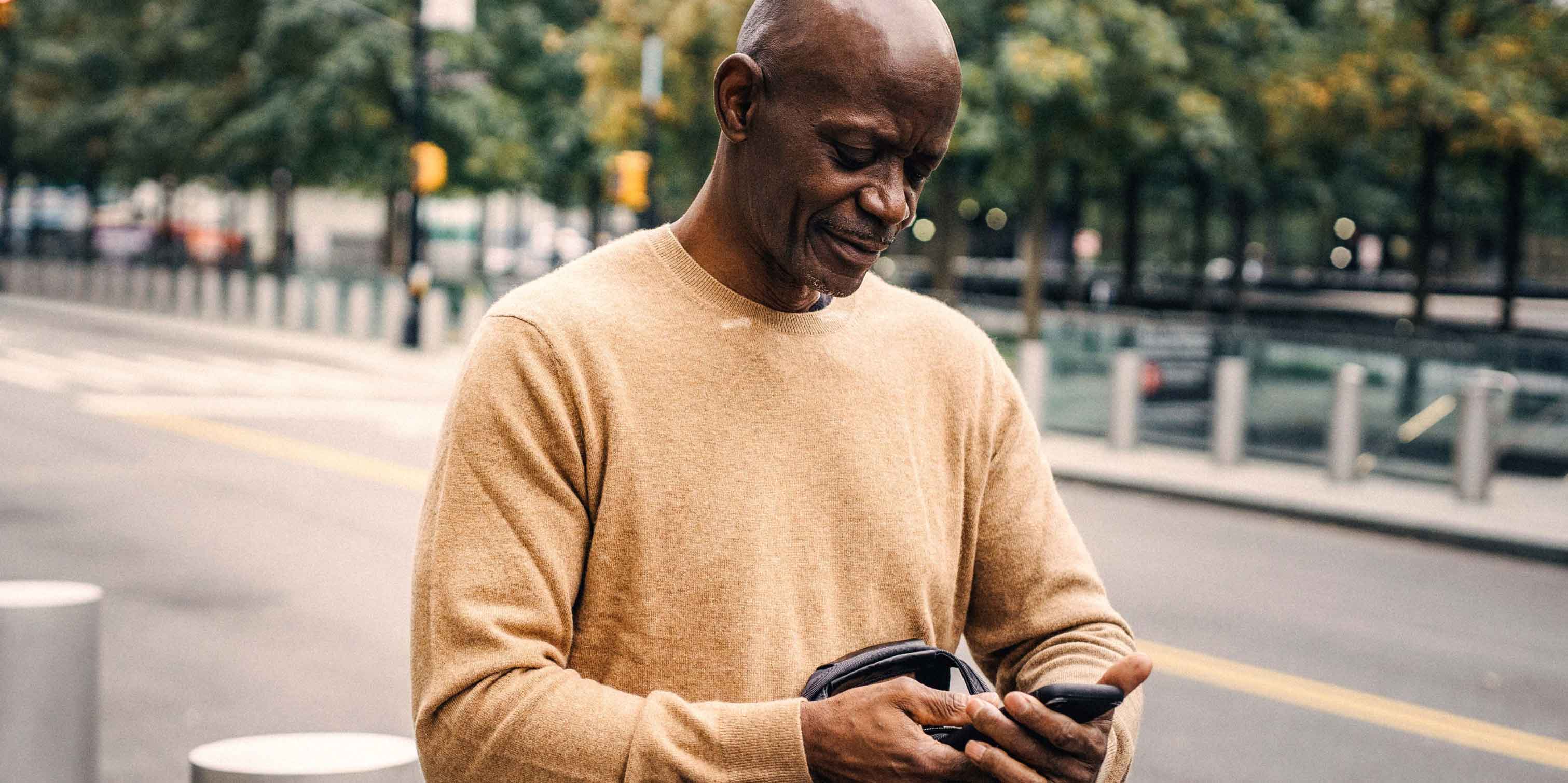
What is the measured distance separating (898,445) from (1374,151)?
29.8 meters

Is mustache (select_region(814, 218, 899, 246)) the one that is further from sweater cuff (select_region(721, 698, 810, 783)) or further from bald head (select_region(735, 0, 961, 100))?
sweater cuff (select_region(721, 698, 810, 783))

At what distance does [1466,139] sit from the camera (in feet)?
76.6

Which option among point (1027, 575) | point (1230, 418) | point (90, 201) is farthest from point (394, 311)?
point (1027, 575)

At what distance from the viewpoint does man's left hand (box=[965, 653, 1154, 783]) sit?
5.22 ft

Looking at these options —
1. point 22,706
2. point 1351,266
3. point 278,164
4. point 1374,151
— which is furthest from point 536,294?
point 1351,266

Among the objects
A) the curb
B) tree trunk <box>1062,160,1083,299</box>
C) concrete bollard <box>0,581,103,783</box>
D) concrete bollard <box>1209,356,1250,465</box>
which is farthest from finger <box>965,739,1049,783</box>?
tree trunk <box>1062,160,1083,299</box>

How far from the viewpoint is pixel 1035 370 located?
52.4ft

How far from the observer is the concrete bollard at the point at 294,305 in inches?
1171

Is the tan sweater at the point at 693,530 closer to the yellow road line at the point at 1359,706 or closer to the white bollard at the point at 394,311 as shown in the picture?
the yellow road line at the point at 1359,706

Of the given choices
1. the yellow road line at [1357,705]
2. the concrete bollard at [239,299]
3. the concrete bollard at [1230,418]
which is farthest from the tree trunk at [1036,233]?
the yellow road line at [1357,705]

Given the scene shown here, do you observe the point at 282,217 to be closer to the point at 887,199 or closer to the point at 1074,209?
the point at 1074,209

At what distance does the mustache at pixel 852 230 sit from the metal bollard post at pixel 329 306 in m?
28.0

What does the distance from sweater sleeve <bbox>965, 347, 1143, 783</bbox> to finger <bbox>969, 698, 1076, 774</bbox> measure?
0.28m

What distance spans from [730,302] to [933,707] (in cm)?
53
